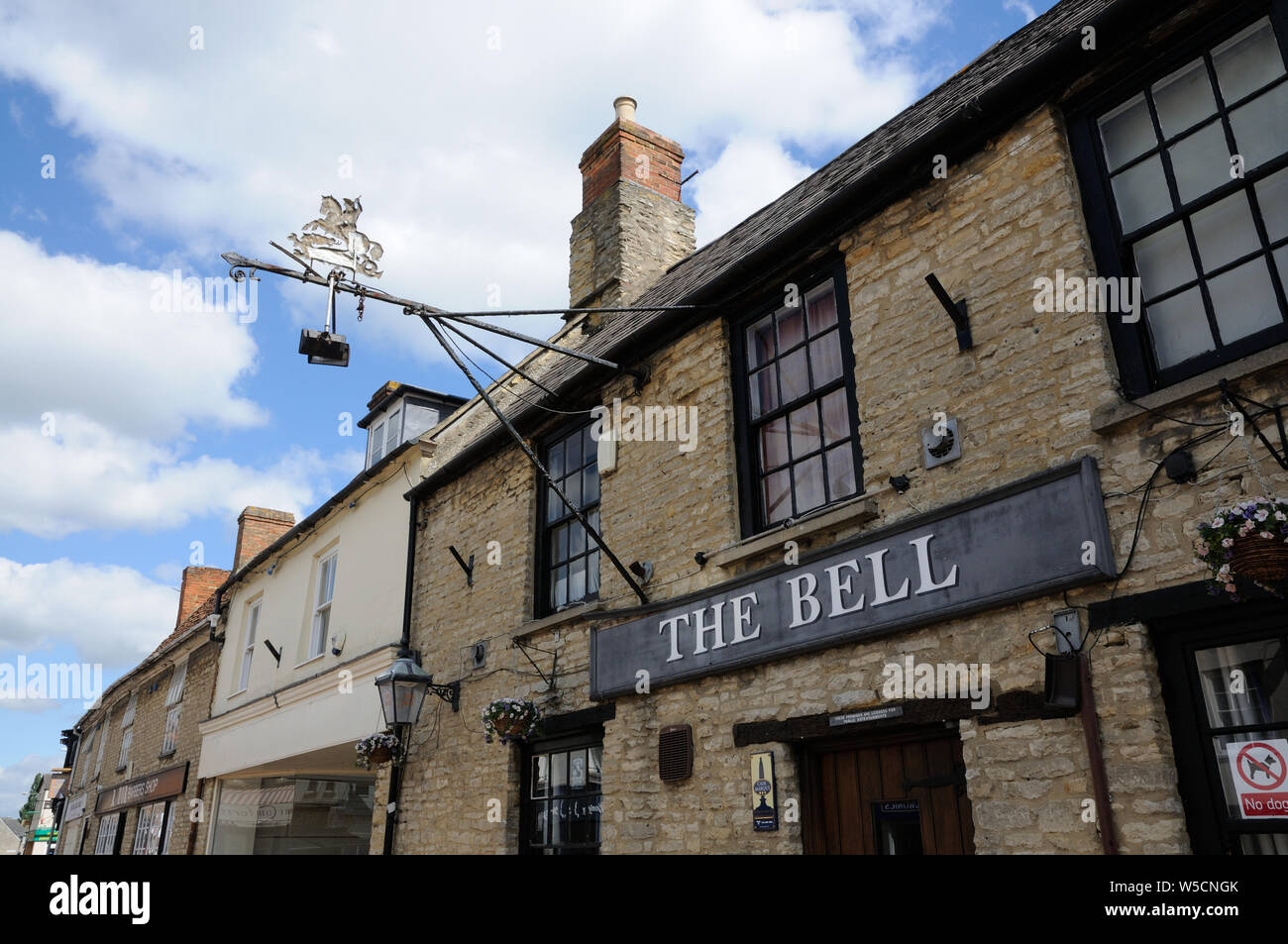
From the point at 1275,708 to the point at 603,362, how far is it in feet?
17.9

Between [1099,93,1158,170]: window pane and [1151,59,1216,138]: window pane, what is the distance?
0.08 metres

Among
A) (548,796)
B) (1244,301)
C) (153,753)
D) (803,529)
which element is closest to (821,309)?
(803,529)

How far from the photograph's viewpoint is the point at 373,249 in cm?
698

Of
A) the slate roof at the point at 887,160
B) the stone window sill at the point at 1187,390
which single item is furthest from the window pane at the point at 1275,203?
the slate roof at the point at 887,160

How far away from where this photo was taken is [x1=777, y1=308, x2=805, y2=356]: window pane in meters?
7.21

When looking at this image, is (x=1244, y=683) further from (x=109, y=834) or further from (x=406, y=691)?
(x=109, y=834)

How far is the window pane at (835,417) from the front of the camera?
21.8 ft

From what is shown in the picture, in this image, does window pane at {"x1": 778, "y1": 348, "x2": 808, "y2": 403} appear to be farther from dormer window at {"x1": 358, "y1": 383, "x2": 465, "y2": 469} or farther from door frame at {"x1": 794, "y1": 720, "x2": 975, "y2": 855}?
dormer window at {"x1": 358, "y1": 383, "x2": 465, "y2": 469}

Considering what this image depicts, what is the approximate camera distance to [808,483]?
6.82 m

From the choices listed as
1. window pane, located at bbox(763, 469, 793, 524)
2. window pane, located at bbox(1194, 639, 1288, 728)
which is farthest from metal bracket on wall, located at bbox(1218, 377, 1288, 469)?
window pane, located at bbox(763, 469, 793, 524)

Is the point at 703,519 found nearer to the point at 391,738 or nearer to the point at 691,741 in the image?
the point at 691,741

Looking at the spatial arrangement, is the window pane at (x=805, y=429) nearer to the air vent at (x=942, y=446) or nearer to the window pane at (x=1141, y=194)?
the air vent at (x=942, y=446)

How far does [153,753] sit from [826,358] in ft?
63.3
